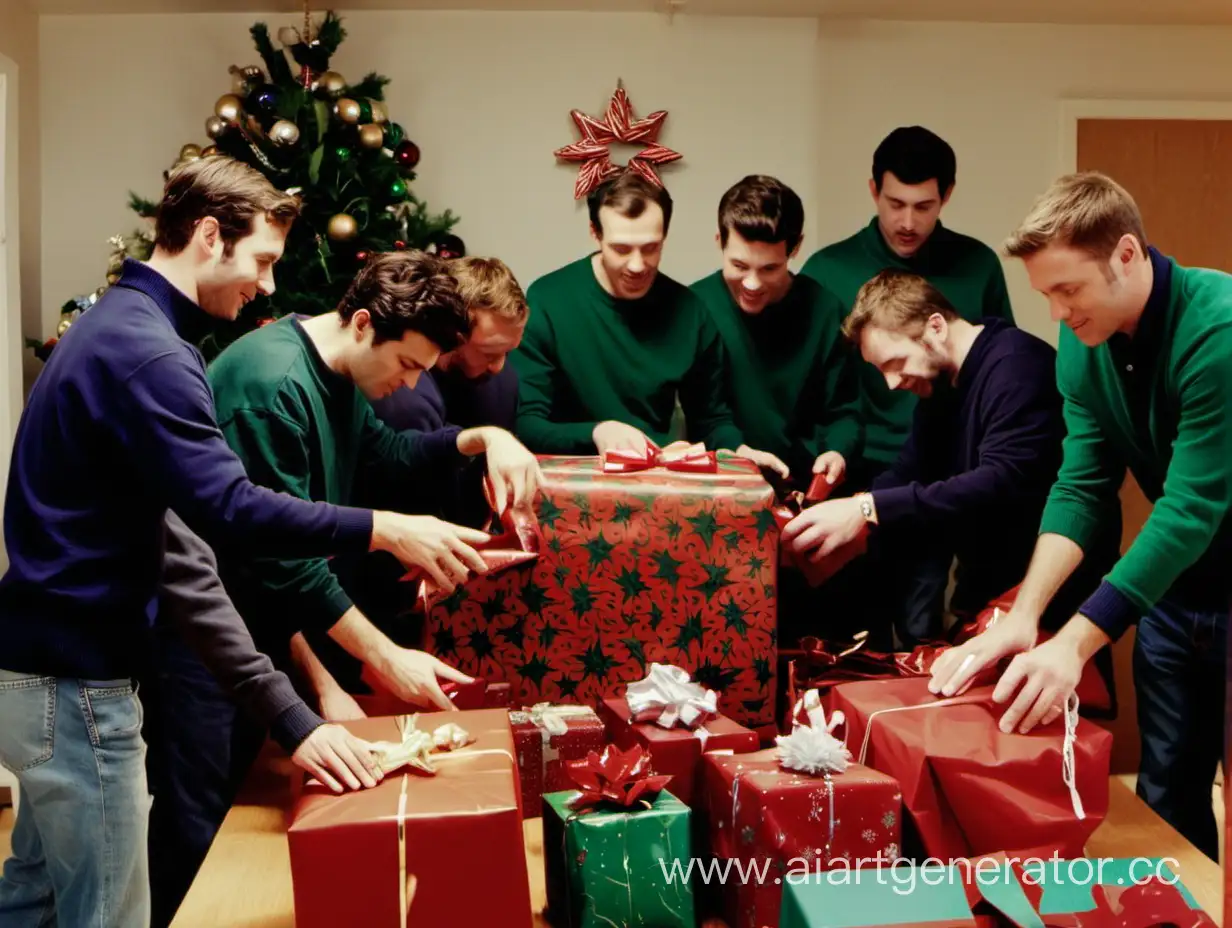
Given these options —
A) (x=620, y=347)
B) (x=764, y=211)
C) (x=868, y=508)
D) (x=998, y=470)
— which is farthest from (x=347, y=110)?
(x=998, y=470)

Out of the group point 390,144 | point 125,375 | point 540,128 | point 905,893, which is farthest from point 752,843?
point 540,128

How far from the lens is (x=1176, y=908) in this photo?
50.4 inches

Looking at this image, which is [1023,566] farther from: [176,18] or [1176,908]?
[176,18]

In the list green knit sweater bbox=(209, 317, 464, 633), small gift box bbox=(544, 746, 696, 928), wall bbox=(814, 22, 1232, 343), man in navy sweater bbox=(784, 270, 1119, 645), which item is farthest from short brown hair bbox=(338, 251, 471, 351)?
wall bbox=(814, 22, 1232, 343)

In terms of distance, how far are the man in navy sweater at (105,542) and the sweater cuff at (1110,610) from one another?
101 centimetres

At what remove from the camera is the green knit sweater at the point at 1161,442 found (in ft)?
6.03

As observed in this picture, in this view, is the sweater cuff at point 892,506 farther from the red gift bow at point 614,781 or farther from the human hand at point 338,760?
the human hand at point 338,760

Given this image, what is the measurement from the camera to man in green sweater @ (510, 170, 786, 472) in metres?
2.95

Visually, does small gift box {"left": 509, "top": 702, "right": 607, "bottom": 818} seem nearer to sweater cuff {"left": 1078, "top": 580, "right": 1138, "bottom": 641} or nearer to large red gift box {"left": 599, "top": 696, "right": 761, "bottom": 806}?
large red gift box {"left": 599, "top": 696, "right": 761, "bottom": 806}

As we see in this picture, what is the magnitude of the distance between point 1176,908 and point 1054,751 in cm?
32

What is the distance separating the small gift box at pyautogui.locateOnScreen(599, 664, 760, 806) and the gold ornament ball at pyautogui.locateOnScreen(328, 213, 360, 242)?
1.89m

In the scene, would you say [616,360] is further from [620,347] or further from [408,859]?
[408,859]

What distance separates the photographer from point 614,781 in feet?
4.70

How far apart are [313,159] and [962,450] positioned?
188 cm
